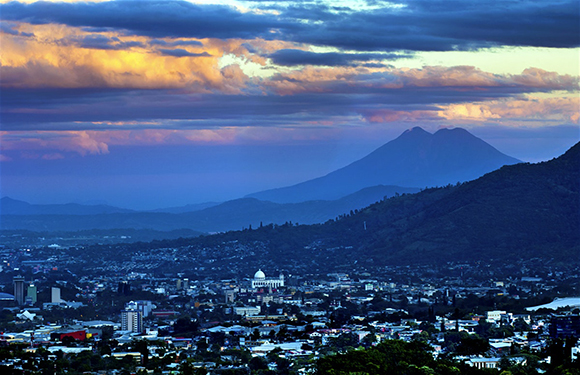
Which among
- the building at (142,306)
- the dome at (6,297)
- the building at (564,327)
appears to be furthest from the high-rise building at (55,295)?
the building at (564,327)

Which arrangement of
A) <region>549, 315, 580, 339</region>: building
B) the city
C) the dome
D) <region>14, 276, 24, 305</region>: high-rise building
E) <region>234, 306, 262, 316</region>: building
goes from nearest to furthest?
1. the city
2. <region>549, 315, 580, 339</region>: building
3. <region>234, 306, 262, 316</region>: building
4. the dome
5. <region>14, 276, 24, 305</region>: high-rise building

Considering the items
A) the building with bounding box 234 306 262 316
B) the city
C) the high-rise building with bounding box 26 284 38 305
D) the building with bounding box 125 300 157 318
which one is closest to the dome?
the city

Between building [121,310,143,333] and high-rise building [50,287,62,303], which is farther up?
high-rise building [50,287,62,303]

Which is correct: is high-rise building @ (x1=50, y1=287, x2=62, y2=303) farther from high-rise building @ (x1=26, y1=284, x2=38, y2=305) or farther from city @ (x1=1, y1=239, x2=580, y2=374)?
high-rise building @ (x1=26, y1=284, x2=38, y2=305)

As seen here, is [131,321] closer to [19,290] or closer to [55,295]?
[55,295]

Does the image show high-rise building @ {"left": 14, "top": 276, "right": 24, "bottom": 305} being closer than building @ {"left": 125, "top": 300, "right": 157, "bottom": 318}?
No

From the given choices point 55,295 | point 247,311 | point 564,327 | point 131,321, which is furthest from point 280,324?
point 55,295

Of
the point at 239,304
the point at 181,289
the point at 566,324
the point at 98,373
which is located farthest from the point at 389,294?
the point at 98,373

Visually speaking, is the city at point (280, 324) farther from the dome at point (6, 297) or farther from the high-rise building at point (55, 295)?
the high-rise building at point (55, 295)
